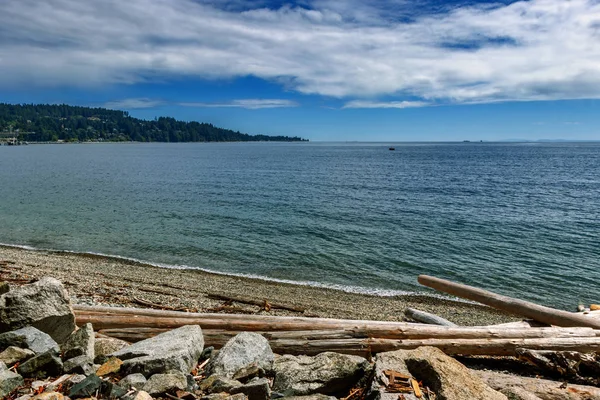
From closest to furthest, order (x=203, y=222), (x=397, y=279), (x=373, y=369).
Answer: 1. (x=373, y=369)
2. (x=397, y=279)
3. (x=203, y=222)

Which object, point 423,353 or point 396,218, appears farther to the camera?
point 396,218

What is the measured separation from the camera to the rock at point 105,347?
612 cm

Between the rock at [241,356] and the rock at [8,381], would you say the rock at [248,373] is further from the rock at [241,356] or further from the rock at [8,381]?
the rock at [8,381]

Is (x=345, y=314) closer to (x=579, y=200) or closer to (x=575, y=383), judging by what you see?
(x=575, y=383)

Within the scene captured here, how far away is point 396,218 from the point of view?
34.4 m

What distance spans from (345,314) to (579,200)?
4420 cm

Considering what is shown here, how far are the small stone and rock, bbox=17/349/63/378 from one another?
22 cm

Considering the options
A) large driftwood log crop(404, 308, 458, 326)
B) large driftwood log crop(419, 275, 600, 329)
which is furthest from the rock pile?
large driftwood log crop(419, 275, 600, 329)

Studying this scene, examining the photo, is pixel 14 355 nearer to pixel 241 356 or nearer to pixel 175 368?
pixel 175 368

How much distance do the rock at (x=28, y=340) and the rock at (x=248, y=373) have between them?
2.64 m

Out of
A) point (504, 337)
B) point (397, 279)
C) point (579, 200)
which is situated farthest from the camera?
point (579, 200)

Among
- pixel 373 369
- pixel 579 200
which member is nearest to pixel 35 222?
pixel 373 369

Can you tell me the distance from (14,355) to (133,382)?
1.82m

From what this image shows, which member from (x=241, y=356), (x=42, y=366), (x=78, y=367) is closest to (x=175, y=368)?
(x=241, y=356)
